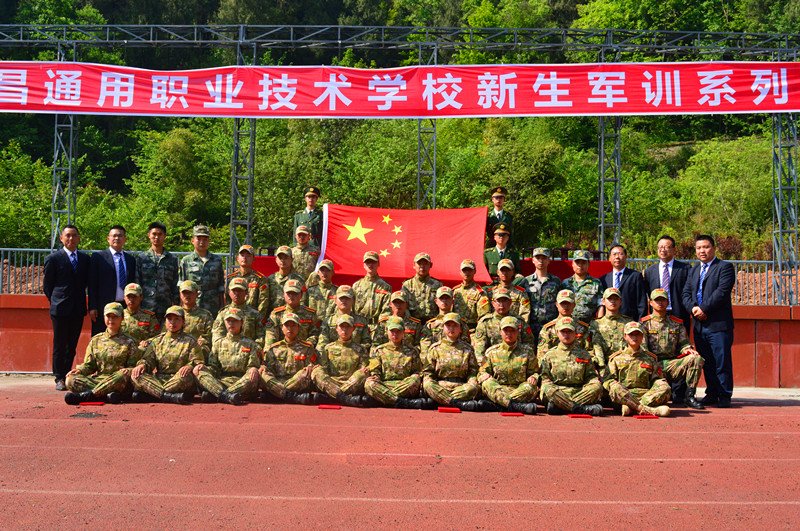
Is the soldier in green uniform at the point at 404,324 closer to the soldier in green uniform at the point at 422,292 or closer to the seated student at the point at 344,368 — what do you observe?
the soldier in green uniform at the point at 422,292

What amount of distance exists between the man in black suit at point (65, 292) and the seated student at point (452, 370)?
3773 millimetres

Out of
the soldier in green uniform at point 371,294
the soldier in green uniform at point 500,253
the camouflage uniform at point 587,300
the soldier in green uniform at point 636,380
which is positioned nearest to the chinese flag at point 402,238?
the soldier in green uniform at point 500,253

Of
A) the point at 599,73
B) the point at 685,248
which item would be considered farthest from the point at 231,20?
the point at 599,73

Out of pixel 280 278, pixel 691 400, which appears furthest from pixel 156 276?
pixel 691 400

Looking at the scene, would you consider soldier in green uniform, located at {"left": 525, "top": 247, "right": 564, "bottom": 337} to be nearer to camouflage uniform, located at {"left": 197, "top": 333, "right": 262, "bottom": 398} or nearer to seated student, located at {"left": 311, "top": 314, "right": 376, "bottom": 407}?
seated student, located at {"left": 311, "top": 314, "right": 376, "bottom": 407}

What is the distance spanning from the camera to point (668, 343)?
7.40 metres

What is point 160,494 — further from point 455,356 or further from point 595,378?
point 595,378

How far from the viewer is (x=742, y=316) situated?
33.4ft

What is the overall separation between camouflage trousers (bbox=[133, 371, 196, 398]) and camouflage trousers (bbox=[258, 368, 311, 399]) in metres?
0.73

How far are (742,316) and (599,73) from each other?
4.01 metres

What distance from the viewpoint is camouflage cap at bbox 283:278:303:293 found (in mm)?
7520

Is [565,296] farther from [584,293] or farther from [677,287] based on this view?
[677,287]

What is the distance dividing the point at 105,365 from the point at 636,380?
17.0 ft

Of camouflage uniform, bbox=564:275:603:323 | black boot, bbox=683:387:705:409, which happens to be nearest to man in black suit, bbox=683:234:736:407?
black boot, bbox=683:387:705:409
